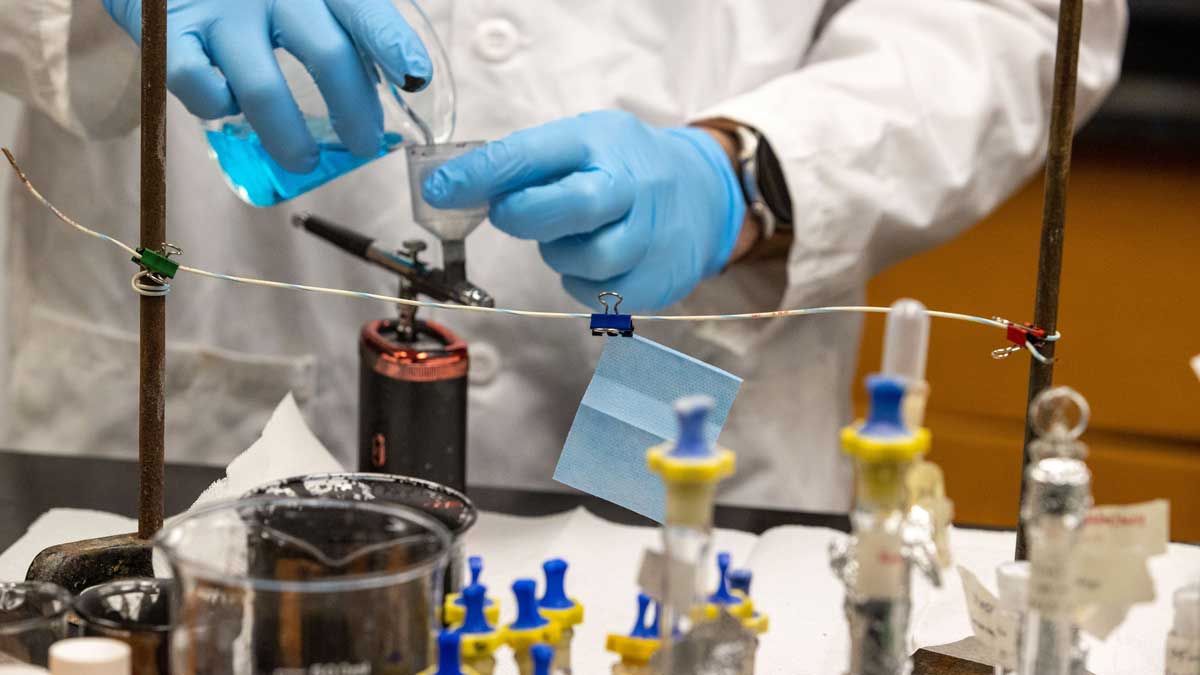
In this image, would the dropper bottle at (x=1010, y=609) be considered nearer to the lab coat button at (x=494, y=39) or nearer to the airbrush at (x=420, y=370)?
the airbrush at (x=420, y=370)

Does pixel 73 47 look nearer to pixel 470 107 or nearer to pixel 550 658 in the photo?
pixel 470 107

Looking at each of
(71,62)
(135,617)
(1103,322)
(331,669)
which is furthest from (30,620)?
(1103,322)

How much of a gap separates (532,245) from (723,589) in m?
0.68

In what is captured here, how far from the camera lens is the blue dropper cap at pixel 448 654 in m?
0.42

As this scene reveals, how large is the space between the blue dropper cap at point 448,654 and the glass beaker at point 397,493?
84 millimetres

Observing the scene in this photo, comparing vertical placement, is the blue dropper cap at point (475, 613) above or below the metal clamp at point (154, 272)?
below

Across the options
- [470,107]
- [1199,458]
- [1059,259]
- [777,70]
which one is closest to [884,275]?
[1199,458]

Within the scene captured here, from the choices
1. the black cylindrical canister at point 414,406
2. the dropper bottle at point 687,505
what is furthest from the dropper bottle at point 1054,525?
the black cylindrical canister at point 414,406

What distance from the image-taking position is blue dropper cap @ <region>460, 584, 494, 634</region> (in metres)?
0.46

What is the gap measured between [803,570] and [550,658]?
1.37 feet

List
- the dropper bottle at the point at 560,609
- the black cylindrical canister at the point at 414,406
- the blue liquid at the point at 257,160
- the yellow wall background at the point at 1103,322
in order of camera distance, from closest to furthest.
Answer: the dropper bottle at the point at 560,609 → the black cylindrical canister at the point at 414,406 → the blue liquid at the point at 257,160 → the yellow wall background at the point at 1103,322

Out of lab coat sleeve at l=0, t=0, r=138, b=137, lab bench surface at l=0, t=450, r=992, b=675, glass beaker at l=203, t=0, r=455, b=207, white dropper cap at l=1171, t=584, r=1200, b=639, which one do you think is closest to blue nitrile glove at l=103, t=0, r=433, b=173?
glass beaker at l=203, t=0, r=455, b=207

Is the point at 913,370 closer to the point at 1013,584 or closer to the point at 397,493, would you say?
the point at 1013,584

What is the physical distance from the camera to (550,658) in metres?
0.43
